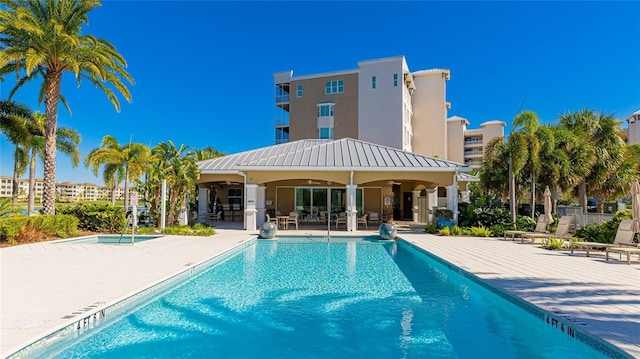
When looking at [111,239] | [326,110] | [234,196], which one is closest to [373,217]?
[234,196]

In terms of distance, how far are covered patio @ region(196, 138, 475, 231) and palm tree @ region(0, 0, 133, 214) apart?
7219mm

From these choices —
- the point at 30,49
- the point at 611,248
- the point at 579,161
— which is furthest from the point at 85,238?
the point at 579,161

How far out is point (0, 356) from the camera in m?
4.00

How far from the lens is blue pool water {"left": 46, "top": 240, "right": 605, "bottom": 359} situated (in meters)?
5.05

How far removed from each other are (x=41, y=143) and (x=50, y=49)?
918cm

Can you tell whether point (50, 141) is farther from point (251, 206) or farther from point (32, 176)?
point (32, 176)

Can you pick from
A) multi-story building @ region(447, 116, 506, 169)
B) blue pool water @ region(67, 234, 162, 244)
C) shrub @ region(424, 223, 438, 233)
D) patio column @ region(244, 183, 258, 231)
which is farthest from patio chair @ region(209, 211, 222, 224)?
multi-story building @ region(447, 116, 506, 169)

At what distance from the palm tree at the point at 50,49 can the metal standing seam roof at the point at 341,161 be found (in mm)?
7196

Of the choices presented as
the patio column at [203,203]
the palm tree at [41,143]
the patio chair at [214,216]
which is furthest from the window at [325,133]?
the palm tree at [41,143]

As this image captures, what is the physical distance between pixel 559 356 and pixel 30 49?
1886 cm

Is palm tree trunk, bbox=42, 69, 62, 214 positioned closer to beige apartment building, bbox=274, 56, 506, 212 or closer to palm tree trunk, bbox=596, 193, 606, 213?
beige apartment building, bbox=274, 56, 506, 212

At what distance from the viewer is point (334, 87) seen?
42.2 meters

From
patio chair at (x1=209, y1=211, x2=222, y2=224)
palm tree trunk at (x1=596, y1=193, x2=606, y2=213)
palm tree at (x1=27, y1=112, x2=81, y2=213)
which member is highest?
palm tree at (x1=27, y1=112, x2=81, y2=213)

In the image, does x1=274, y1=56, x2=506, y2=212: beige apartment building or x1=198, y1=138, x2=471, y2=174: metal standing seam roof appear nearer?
x1=198, y1=138, x2=471, y2=174: metal standing seam roof
